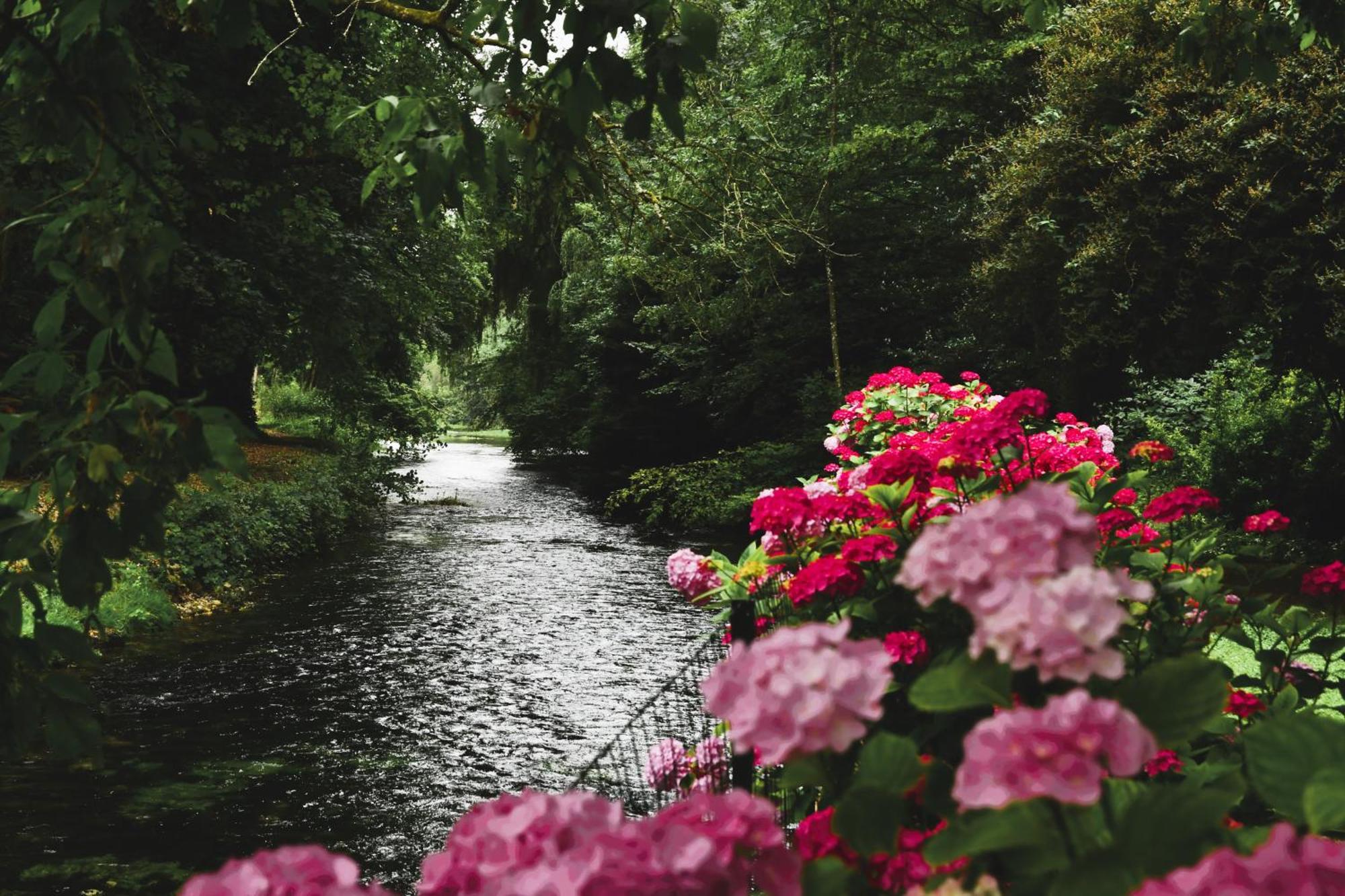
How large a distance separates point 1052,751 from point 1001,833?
126 mm

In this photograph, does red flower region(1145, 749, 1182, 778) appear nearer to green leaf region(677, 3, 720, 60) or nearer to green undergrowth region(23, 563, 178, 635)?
green leaf region(677, 3, 720, 60)

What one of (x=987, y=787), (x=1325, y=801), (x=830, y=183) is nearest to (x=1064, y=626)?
(x=987, y=787)

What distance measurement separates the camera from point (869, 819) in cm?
115

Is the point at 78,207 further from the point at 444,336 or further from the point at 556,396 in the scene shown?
the point at 556,396

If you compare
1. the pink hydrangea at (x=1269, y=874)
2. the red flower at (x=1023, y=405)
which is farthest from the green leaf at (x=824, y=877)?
the red flower at (x=1023, y=405)

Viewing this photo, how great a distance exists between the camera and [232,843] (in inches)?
209

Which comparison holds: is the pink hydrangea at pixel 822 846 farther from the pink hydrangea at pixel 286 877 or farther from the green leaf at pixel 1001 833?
the pink hydrangea at pixel 286 877

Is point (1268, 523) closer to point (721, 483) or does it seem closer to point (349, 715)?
point (349, 715)

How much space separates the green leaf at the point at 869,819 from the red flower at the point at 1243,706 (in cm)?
200

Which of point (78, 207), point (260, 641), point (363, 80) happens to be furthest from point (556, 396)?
point (78, 207)

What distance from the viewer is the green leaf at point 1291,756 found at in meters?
1.06

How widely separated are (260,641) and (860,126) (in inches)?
430

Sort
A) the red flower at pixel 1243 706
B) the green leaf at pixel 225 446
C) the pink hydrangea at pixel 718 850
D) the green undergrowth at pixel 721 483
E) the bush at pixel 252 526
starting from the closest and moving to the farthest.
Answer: the pink hydrangea at pixel 718 850, the green leaf at pixel 225 446, the red flower at pixel 1243 706, the bush at pixel 252 526, the green undergrowth at pixel 721 483

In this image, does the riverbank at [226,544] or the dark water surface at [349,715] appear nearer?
the dark water surface at [349,715]
